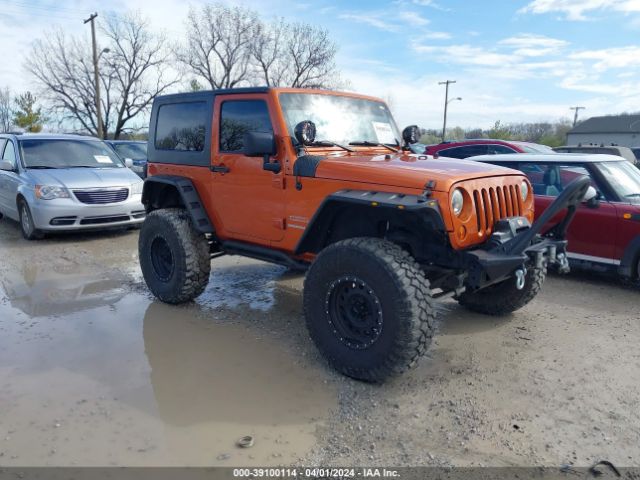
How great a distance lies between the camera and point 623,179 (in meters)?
5.93

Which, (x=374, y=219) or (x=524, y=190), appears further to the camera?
(x=524, y=190)

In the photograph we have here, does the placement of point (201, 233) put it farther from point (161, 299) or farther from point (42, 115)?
point (42, 115)

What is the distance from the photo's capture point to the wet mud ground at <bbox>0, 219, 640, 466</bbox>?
283cm

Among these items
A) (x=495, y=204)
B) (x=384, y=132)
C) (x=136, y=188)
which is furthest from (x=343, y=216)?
(x=136, y=188)

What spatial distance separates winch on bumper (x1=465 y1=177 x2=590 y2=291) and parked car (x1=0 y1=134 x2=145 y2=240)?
6606 millimetres

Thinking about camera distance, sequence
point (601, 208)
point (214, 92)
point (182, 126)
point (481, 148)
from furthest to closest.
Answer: point (481, 148) → point (601, 208) → point (182, 126) → point (214, 92)

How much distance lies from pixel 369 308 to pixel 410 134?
7.45ft

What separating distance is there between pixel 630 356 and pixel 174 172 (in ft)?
15.2

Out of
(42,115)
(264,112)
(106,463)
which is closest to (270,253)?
(264,112)

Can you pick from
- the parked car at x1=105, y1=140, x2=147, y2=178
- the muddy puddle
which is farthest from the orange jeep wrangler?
the parked car at x1=105, y1=140, x2=147, y2=178

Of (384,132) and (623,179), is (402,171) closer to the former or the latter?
(384,132)

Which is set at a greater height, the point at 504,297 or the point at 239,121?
the point at 239,121

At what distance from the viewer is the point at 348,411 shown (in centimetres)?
324

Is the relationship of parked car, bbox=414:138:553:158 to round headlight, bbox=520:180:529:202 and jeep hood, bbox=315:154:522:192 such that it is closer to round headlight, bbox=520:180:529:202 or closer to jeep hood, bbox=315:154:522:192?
round headlight, bbox=520:180:529:202
